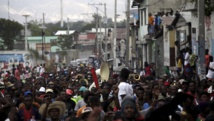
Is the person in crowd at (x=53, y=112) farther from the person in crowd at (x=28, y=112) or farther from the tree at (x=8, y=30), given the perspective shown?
the tree at (x=8, y=30)

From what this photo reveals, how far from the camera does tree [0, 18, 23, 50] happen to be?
98750 mm

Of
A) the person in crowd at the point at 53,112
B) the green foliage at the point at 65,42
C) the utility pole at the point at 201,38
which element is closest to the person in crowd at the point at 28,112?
the person in crowd at the point at 53,112

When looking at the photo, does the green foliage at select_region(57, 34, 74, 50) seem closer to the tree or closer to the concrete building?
the tree

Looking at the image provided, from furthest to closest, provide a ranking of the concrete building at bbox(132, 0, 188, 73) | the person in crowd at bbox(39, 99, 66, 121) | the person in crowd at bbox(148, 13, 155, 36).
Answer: the concrete building at bbox(132, 0, 188, 73) → the person in crowd at bbox(148, 13, 155, 36) → the person in crowd at bbox(39, 99, 66, 121)

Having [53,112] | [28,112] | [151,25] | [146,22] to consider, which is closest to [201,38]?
A: [28,112]

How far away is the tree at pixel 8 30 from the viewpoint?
98750 millimetres

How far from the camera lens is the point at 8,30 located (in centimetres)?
9875

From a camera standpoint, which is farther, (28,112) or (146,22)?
(146,22)

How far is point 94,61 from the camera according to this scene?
7875cm

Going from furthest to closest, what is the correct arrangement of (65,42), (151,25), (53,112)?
(65,42) → (151,25) → (53,112)

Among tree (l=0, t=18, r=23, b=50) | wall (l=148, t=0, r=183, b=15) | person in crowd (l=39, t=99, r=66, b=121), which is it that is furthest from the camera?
tree (l=0, t=18, r=23, b=50)

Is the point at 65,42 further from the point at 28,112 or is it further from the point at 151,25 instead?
the point at 28,112

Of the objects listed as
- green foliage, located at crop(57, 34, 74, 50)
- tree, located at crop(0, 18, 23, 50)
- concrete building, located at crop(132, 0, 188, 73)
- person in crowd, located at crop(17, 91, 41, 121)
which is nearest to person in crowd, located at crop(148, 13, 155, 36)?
concrete building, located at crop(132, 0, 188, 73)

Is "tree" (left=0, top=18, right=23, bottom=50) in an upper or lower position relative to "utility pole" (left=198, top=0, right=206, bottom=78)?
upper
